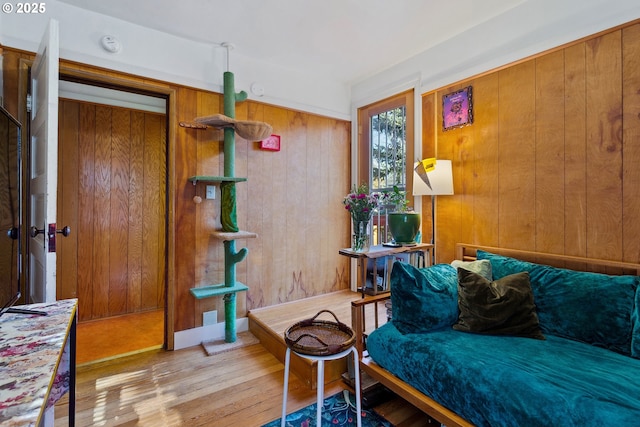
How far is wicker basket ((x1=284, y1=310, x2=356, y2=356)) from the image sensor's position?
139 centimetres

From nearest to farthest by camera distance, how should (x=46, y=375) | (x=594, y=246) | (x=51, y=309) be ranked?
(x=46, y=375)
(x=51, y=309)
(x=594, y=246)

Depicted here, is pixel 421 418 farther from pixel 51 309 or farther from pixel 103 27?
pixel 103 27

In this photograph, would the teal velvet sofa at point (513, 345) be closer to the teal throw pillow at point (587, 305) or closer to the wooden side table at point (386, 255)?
the teal throw pillow at point (587, 305)

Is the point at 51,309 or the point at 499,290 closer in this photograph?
the point at 51,309

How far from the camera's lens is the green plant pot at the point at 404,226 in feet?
7.19

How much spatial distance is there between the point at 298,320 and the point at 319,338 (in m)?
1.08

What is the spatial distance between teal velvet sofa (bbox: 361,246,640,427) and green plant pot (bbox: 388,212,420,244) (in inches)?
13.7

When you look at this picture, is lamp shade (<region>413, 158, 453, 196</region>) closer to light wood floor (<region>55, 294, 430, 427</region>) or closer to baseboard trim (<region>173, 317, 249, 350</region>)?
light wood floor (<region>55, 294, 430, 427</region>)

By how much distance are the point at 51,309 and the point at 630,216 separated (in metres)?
2.82

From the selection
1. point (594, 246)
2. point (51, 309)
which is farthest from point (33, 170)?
point (594, 246)

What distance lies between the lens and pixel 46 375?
768mm

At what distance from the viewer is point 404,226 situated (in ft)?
7.19

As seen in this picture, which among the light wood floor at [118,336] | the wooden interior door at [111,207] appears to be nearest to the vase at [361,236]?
→ the light wood floor at [118,336]

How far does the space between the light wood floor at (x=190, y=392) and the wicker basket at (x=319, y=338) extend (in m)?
0.51
